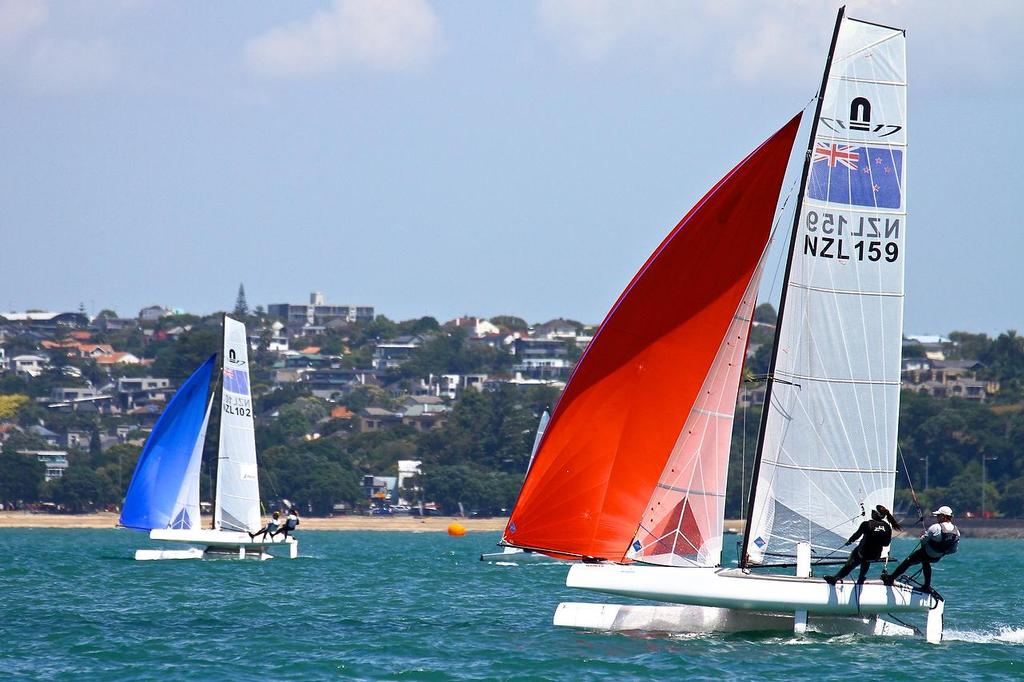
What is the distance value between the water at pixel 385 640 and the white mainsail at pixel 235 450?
20.1ft

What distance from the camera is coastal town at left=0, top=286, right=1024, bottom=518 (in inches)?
3969

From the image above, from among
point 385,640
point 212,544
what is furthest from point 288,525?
point 385,640

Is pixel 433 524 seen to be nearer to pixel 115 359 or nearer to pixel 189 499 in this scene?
pixel 189 499

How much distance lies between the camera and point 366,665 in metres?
17.5

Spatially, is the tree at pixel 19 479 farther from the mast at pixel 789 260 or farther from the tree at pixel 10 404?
the mast at pixel 789 260

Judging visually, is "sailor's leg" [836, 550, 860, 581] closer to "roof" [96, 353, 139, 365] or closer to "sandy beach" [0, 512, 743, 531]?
"sandy beach" [0, 512, 743, 531]

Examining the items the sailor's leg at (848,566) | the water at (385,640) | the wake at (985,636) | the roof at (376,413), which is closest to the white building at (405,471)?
the roof at (376,413)

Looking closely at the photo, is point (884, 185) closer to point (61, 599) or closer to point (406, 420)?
point (61, 599)

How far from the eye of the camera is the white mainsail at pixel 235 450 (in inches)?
1511

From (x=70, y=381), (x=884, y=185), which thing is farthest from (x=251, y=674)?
(x=70, y=381)

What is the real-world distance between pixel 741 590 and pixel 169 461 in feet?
79.8

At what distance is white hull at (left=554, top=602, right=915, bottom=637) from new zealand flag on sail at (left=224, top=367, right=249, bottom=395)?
66.4 ft

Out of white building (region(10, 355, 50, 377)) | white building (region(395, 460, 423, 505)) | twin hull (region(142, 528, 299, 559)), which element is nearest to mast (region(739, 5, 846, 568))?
twin hull (region(142, 528, 299, 559))

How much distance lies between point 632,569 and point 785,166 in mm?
4624
